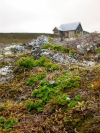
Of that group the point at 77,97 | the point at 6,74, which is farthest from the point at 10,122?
the point at 6,74

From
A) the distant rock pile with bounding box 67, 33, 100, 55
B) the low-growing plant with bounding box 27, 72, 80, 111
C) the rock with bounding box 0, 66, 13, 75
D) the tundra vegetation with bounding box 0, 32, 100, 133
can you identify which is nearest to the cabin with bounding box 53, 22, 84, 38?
the distant rock pile with bounding box 67, 33, 100, 55

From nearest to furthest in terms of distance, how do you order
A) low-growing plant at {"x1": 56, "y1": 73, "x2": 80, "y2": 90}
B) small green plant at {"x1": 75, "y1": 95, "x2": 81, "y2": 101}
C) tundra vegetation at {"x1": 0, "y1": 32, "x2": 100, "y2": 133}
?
tundra vegetation at {"x1": 0, "y1": 32, "x2": 100, "y2": 133}, small green plant at {"x1": 75, "y1": 95, "x2": 81, "y2": 101}, low-growing plant at {"x1": 56, "y1": 73, "x2": 80, "y2": 90}

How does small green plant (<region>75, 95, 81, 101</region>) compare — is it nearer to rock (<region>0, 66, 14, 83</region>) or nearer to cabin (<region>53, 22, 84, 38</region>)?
rock (<region>0, 66, 14, 83</region>)

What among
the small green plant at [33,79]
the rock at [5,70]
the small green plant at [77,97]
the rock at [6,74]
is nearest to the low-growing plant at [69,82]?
the small green plant at [77,97]

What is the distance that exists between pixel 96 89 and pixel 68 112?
1514 mm

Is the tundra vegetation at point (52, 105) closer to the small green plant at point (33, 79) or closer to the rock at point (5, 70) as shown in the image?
the small green plant at point (33, 79)

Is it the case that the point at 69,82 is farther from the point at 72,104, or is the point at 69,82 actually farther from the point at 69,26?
the point at 69,26

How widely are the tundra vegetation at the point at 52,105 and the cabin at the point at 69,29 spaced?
3768 cm

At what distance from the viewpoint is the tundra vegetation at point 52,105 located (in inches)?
127

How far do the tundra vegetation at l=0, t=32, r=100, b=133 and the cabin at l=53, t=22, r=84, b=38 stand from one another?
124 ft

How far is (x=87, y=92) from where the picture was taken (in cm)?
434

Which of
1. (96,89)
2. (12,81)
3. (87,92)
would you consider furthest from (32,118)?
(12,81)

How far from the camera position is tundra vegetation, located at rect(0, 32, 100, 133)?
3232 mm

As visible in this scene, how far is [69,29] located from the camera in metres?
42.0
